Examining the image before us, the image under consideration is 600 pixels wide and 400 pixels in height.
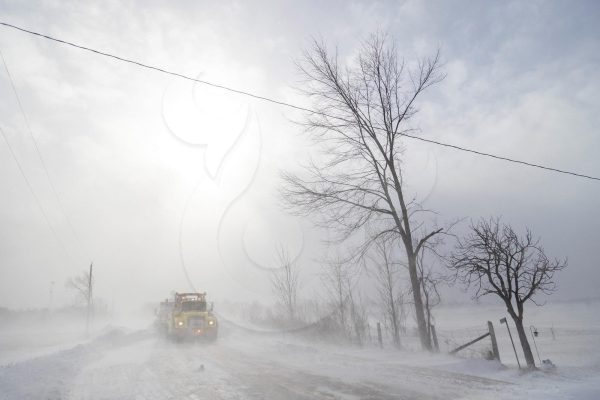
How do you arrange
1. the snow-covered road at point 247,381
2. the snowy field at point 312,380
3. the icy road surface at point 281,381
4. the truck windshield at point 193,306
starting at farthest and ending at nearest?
the truck windshield at point 193,306, the snow-covered road at point 247,381, the icy road surface at point 281,381, the snowy field at point 312,380

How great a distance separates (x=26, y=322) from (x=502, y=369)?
12373cm

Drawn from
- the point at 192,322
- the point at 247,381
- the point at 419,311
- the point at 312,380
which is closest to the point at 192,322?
the point at 192,322

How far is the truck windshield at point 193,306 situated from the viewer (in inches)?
904

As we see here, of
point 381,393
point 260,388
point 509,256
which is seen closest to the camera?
point 381,393

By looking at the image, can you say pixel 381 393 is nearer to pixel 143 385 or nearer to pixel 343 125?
pixel 143 385

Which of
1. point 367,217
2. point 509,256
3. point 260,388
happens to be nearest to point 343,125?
point 367,217

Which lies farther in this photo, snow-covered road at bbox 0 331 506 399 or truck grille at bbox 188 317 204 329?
truck grille at bbox 188 317 204 329

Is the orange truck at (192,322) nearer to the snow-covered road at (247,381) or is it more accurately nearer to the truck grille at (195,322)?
the truck grille at (195,322)

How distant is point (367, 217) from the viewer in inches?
555

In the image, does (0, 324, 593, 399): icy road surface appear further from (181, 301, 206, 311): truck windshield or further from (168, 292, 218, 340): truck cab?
(181, 301, 206, 311): truck windshield

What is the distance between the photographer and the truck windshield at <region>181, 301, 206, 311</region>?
75.3 ft

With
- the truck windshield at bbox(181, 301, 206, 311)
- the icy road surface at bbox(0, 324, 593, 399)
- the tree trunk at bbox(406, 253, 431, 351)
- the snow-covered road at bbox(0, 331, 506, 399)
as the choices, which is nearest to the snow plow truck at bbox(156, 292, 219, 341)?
the truck windshield at bbox(181, 301, 206, 311)

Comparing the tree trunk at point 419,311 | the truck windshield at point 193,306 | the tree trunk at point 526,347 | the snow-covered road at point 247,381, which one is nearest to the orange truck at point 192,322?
the truck windshield at point 193,306

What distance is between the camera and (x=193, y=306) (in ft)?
76.1
